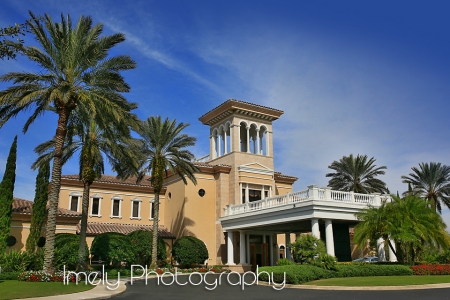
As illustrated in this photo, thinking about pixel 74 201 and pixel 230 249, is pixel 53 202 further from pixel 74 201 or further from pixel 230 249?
pixel 74 201

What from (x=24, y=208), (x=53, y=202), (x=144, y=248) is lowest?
(x=144, y=248)

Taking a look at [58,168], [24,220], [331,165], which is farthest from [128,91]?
[331,165]

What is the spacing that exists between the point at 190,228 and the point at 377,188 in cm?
2314

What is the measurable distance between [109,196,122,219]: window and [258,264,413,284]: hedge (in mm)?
22456

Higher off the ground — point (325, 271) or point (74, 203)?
point (74, 203)

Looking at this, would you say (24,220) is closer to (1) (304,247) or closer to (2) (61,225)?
(2) (61,225)

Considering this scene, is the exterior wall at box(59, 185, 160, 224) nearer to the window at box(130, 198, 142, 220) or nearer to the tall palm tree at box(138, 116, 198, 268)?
the window at box(130, 198, 142, 220)

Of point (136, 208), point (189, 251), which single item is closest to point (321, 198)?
point (189, 251)

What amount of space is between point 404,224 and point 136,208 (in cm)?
2793

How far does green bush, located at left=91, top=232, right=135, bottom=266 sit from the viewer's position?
32250 millimetres

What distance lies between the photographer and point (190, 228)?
40406 millimetres

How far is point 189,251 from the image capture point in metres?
36.6

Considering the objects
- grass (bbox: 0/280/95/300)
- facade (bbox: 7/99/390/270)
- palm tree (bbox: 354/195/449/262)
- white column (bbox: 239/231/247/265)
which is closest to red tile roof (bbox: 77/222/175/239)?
facade (bbox: 7/99/390/270)

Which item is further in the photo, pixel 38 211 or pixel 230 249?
pixel 230 249
